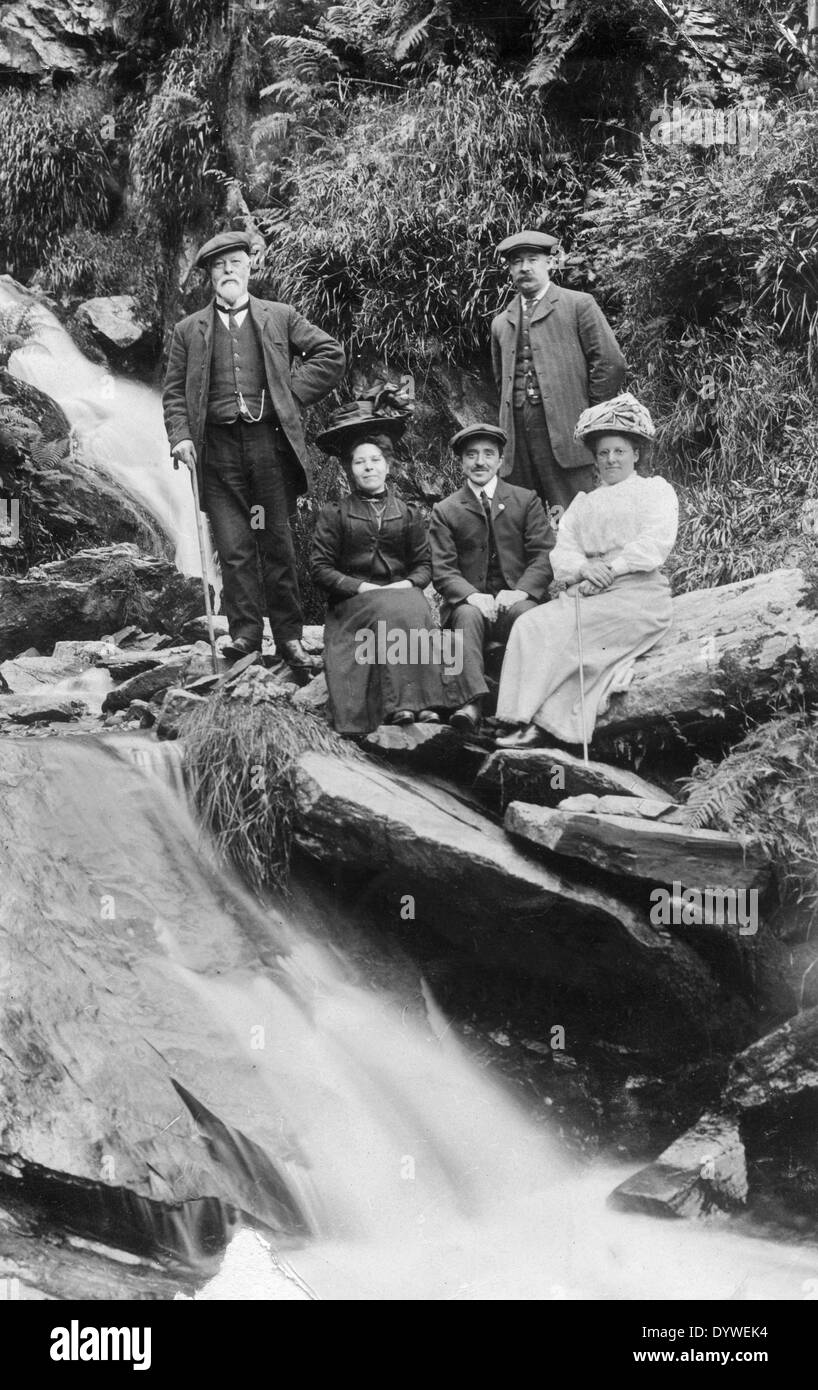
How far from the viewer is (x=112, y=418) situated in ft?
35.7

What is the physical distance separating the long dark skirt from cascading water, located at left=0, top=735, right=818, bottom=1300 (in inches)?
35.2

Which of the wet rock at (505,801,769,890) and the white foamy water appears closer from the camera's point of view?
the white foamy water

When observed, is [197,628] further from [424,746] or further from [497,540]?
[424,746]

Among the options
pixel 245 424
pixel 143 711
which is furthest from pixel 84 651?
pixel 245 424

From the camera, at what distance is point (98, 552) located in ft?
31.3

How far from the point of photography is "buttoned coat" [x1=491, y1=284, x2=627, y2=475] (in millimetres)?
7355

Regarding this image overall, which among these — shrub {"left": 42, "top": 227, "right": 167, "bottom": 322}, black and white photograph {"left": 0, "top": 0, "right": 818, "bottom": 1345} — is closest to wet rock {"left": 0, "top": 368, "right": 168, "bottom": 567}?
black and white photograph {"left": 0, "top": 0, "right": 818, "bottom": 1345}

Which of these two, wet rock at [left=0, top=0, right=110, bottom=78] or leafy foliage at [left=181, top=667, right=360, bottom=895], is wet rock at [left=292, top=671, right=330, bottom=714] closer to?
leafy foliage at [left=181, top=667, right=360, bottom=895]

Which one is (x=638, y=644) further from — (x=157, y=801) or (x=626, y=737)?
(x=157, y=801)

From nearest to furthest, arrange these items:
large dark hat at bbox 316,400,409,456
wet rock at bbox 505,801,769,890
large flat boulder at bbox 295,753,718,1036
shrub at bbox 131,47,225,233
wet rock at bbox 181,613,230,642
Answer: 1. wet rock at bbox 505,801,769,890
2. large flat boulder at bbox 295,753,718,1036
3. large dark hat at bbox 316,400,409,456
4. wet rock at bbox 181,613,230,642
5. shrub at bbox 131,47,225,233

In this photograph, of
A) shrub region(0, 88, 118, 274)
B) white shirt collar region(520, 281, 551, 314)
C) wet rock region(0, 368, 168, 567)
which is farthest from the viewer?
shrub region(0, 88, 118, 274)

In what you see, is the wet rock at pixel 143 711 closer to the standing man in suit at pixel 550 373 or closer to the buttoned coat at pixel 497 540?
the buttoned coat at pixel 497 540

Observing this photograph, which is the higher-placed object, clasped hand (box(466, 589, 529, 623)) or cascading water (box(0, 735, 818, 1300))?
clasped hand (box(466, 589, 529, 623))
